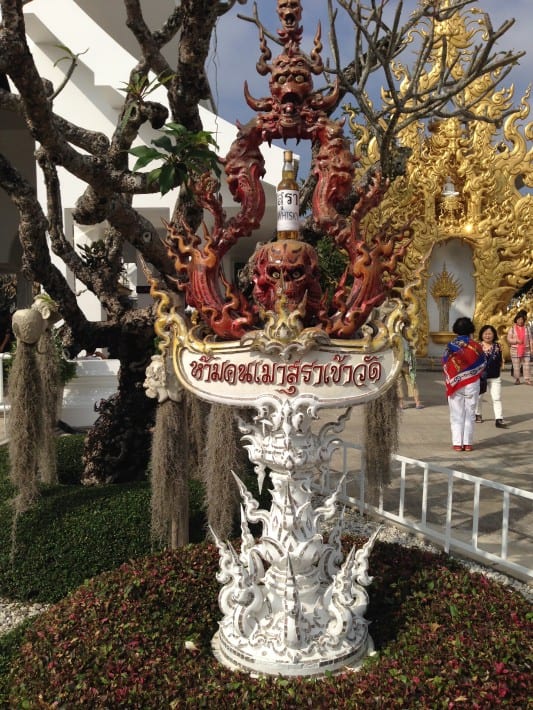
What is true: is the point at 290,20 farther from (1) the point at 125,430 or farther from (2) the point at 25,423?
(1) the point at 125,430

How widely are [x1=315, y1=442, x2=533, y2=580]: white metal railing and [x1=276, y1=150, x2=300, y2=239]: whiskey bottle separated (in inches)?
59.0

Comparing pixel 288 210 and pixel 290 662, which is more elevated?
pixel 288 210

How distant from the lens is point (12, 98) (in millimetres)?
4691

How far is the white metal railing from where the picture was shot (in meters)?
4.49

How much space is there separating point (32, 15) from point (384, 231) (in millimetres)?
9144

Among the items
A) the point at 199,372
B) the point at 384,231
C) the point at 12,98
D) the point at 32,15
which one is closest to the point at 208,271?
the point at 199,372

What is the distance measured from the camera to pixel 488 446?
28.1ft

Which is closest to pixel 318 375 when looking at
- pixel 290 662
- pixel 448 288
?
pixel 290 662

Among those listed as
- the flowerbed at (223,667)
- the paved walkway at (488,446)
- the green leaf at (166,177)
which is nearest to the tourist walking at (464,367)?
the paved walkway at (488,446)

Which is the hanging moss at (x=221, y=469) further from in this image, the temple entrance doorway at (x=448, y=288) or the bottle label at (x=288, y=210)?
the temple entrance doorway at (x=448, y=288)

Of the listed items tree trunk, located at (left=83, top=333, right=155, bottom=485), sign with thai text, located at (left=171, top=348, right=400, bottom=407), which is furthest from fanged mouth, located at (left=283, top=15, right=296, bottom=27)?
tree trunk, located at (left=83, top=333, right=155, bottom=485)

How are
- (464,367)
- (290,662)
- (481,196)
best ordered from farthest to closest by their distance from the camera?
Result: (481,196) < (464,367) < (290,662)

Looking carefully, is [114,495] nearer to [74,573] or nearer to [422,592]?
[74,573]

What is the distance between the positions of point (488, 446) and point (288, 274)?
6.52m
